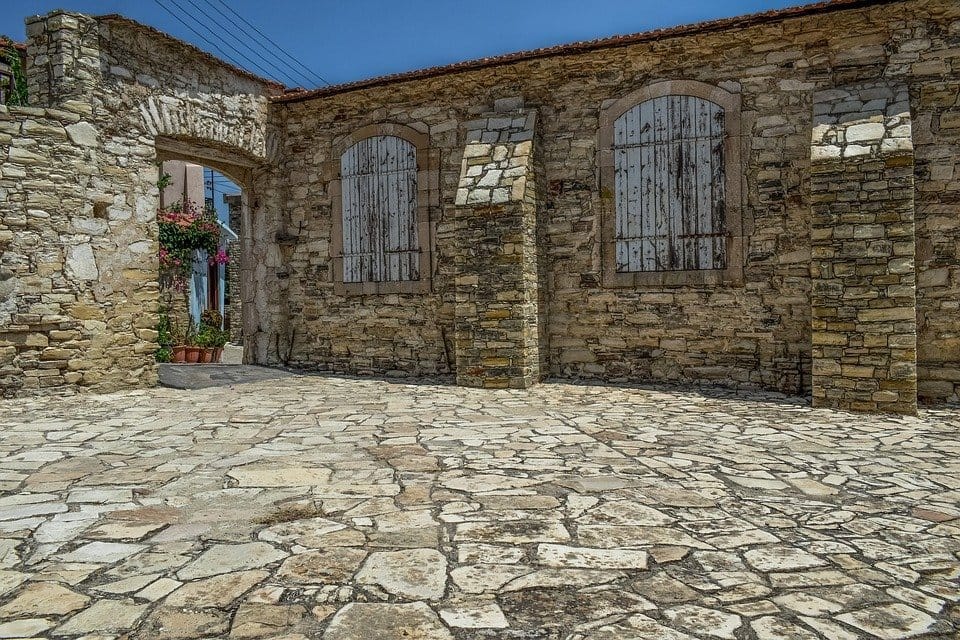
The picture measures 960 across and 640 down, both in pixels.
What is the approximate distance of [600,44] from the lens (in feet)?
26.6

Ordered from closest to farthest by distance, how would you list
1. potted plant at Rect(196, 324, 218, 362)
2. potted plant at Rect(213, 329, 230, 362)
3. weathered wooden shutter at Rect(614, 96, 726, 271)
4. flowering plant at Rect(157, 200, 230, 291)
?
weathered wooden shutter at Rect(614, 96, 726, 271)
potted plant at Rect(196, 324, 218, 362)
potted plant at Rect(213, 329, 230, 362)
flowering plant at Rect(157, 200, 230, 291)

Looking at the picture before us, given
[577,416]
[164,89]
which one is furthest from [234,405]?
[164,89]

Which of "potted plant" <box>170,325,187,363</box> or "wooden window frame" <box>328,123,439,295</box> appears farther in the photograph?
"potted plant" <box>170,325,187,363</box>

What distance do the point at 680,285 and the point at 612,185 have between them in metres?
1.53

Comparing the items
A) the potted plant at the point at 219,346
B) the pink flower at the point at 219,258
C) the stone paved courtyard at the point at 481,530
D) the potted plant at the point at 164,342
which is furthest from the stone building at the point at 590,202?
the pink flower at the point at 219,258

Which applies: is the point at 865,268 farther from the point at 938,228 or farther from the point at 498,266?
the point at 498,266

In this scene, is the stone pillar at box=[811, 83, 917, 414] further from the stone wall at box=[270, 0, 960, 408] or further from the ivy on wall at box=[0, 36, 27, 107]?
the ivy on wall at box=[0, 36, 27, 107]

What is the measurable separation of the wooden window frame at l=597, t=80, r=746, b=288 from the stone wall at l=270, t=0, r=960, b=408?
78 millimetres

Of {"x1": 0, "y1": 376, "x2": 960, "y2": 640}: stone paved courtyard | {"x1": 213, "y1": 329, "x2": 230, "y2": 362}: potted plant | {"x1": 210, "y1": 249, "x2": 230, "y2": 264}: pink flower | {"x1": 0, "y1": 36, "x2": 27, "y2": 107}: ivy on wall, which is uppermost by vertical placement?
{"x1": 0, "y1": 36, "x2": 27, "y2": 107}: ivy on wall

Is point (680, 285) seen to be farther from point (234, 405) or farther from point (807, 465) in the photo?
point (234, 405)

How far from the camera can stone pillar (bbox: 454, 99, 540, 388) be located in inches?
316

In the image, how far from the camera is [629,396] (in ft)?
24.6

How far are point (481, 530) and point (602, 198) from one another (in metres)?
6.09

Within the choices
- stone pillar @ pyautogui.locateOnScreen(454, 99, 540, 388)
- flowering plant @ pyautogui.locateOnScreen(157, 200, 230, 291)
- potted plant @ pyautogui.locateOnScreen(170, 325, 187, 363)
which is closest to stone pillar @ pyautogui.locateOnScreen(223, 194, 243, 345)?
flowering plant @ pyautogui.locateOnScreen(157, 200, 230, 291)
